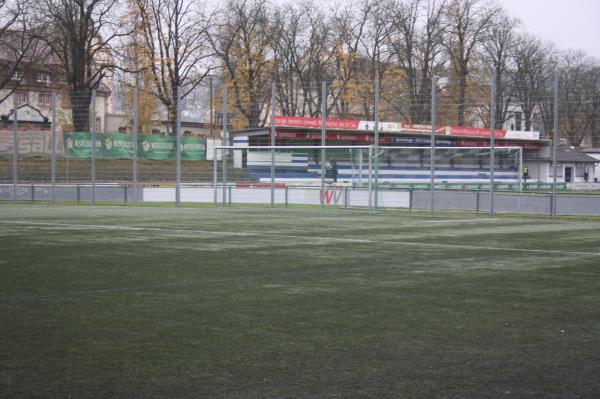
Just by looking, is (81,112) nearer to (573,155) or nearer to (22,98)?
(573,155)

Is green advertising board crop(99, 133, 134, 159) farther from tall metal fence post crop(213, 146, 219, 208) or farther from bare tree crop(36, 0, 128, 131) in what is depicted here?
bare tree crop(36, 0, 128, 131)

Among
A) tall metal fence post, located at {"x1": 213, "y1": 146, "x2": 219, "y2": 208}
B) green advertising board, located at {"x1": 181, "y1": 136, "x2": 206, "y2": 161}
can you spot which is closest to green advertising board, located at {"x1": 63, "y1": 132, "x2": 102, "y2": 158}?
green advertising board, located at {"x1": 181, "y1": 136, "x2": 206, "y2": 161}

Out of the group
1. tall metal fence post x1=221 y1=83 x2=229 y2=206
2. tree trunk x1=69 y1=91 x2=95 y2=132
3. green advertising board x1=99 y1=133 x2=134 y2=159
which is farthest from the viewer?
tree trunk x1=69 y1=91 x2=95 y2=132

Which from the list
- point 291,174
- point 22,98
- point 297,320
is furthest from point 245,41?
point 297,320

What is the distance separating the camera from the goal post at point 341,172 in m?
27.1

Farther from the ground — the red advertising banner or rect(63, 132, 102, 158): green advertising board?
the red advertising banner

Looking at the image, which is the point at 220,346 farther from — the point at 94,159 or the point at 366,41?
the point at 366,41

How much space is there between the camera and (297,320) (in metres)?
6.30

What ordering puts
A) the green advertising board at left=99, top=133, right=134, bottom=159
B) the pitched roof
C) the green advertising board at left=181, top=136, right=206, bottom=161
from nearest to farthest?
the pitched roof → the green advertising board at left=181, top=136, right=206, bottom=161 → the green advertising board at left=99, top=133, right=134, bottom=159

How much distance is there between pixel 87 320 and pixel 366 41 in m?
50.4

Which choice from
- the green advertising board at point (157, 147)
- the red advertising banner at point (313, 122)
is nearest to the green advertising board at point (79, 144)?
the green advertising board at point (157, 147)

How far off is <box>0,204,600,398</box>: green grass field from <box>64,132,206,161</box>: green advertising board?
18397mm

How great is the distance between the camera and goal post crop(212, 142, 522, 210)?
88.9ft

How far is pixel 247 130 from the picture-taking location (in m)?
31.0
